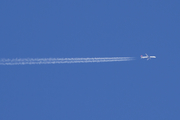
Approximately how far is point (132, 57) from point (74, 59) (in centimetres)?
Answer: 592

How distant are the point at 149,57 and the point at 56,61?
31.0 ft

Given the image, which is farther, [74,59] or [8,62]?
[74,59]

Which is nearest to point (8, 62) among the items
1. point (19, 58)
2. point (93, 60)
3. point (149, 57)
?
point (19, 58)

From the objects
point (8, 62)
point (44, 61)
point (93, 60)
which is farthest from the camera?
point (93, 60)

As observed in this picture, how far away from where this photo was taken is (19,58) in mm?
22125

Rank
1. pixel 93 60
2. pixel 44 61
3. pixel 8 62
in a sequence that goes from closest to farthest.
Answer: pixel 8 62, pixel 44 61, pixel 93 60

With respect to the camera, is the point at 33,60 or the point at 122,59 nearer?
the point at 33,60

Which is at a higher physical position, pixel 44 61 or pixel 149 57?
pixel 149 57

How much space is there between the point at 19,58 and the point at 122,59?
9901 millimetres

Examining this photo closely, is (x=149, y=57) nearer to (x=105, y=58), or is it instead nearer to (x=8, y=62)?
(x=105, y=58)

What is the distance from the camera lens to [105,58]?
24.7 meters

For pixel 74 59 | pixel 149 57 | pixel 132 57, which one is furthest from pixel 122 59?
pixel 74 59

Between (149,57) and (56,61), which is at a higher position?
(149,57)

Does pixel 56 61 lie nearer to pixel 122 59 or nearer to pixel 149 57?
pixel 122 59
